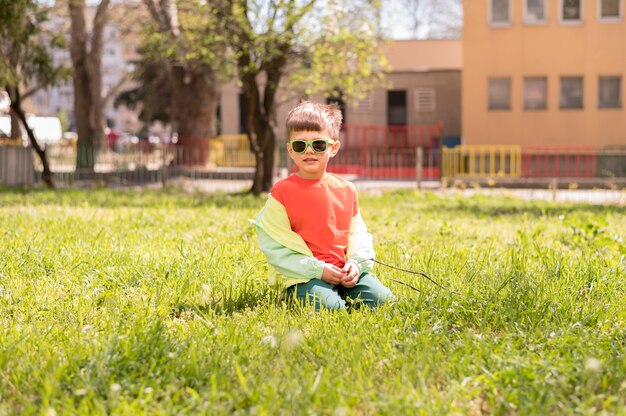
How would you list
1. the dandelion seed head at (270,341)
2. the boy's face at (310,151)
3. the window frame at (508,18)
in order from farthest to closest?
1. the window frame at (508,18)
2. the boy's face at (310,151)
3. the dandelion seed head at (270,341)

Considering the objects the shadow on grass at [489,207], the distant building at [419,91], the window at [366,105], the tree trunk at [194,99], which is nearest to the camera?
the shadow on grass at [489,207]

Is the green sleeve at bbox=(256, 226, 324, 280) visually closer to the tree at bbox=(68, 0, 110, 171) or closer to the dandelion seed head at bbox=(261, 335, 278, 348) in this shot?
the dandelion seed head at bbox=(261, 335, 278, 348)

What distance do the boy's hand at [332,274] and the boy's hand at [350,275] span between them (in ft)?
0.06

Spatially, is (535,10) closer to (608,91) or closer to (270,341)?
(608,91)

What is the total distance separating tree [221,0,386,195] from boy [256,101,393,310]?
1202 cm

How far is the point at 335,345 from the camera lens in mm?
4051

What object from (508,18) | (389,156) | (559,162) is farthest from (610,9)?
(389,156)

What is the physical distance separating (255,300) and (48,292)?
126cm

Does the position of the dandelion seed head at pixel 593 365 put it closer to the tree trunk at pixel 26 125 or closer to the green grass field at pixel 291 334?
the green grass field at pixel 291 334

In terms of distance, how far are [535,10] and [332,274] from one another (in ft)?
82.3

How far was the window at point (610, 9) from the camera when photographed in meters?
28.1

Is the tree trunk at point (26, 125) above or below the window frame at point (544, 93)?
below

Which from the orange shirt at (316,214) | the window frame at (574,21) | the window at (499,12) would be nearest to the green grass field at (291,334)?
the orange shirt at (316,214)

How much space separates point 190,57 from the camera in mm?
19328
